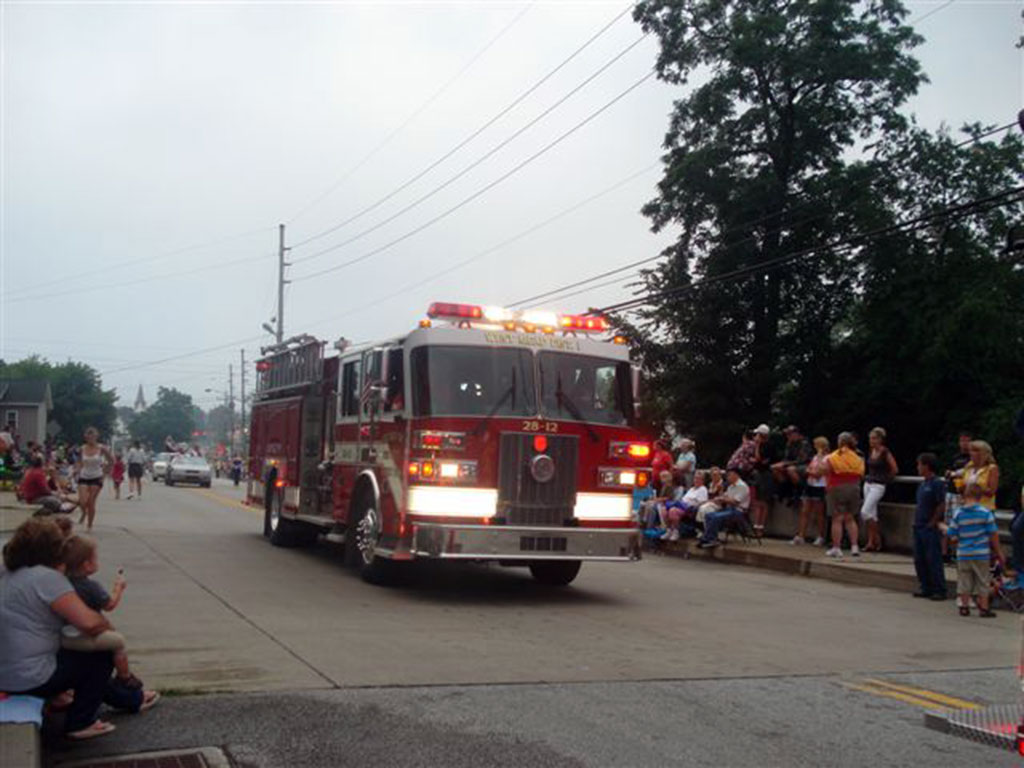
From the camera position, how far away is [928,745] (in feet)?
19.7

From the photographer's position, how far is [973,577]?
1148 cm

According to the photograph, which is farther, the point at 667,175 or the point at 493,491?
the point at 667,175

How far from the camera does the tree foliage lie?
32250 millimetres

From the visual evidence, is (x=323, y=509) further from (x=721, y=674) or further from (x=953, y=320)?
(x=953, y=320)

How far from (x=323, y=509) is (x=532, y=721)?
8752 mm

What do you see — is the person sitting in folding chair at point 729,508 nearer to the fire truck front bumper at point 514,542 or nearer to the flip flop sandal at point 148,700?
the fire truck front bumper at point 514,542

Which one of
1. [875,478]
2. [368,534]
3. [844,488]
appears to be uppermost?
[875,478]

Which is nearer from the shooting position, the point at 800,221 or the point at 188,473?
the point at 800,221

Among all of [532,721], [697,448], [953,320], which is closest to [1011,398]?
[953,320]

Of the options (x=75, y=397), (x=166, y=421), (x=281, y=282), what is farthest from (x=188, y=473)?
(x=166, y=421)

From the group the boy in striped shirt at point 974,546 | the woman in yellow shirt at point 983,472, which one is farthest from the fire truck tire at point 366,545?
the woman in yellow shirt at point 983,472

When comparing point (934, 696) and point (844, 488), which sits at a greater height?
point (844, 488)

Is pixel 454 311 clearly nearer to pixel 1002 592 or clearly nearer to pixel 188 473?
pixel 1002 592

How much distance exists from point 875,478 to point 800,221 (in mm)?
19315
